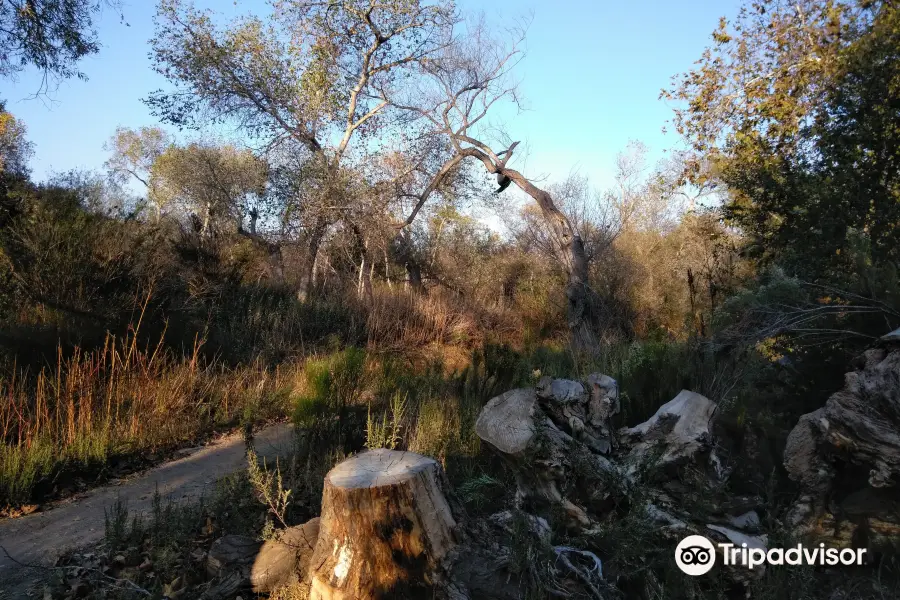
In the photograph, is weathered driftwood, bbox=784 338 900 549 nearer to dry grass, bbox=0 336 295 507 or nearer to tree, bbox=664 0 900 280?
tree, bbox=664 0 900 280

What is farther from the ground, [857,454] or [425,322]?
[425,322]

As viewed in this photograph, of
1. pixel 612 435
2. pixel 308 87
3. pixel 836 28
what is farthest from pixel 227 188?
pixel 612 435

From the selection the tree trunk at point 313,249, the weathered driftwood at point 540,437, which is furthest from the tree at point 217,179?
the weathered driftwood at point 540,437

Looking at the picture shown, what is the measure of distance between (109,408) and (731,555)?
196 inches

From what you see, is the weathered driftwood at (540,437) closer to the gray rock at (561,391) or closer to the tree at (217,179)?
the gray rock at (561,391)

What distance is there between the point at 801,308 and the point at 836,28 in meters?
5.94

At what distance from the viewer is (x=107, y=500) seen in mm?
4469

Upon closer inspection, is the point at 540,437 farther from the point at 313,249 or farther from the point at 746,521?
the point at 313,249

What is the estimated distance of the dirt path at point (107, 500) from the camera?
11.7 ft

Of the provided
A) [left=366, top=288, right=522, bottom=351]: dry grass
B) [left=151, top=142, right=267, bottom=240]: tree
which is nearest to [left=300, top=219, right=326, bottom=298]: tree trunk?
[left=366, top=288, right=522, bottom=351]: dry grass

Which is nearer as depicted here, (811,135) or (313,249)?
(811,135)

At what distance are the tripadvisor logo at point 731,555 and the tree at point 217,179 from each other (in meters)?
9.29

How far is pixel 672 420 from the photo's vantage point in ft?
13.4

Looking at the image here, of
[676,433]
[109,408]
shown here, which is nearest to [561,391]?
[676,433]
